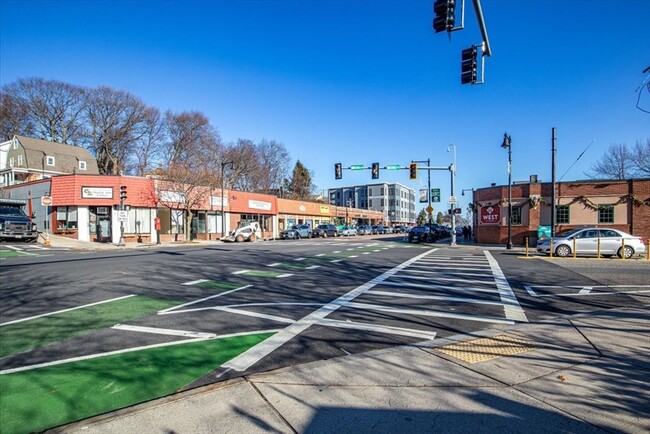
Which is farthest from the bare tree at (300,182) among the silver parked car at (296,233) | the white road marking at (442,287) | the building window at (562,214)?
the white road marking at (442,287)

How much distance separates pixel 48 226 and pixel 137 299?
33373mm

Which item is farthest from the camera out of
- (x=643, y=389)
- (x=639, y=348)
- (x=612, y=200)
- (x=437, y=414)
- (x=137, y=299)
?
(x=612, y=200)

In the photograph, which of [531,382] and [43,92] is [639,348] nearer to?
[531,382]

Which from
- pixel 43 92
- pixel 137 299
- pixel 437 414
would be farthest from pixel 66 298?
pixel 43 92

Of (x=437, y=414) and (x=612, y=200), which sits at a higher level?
(x=612, y=200)

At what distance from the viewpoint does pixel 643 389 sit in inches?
148

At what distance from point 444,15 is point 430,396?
8.62 metres

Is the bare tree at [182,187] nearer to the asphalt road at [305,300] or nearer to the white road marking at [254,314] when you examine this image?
the asphalt road at [305,300]

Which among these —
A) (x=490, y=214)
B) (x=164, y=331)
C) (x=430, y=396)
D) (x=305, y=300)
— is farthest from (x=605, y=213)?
(x=164, y=331)

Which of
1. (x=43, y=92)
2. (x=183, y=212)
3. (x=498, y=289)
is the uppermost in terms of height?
(x=43, y=92)

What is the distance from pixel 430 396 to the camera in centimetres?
369

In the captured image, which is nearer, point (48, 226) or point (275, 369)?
point (275, 369)

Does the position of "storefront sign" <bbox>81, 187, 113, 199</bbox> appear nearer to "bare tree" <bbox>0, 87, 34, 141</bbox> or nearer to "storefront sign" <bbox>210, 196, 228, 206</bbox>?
"storefront sign" <bbox>210, 196, 228, 206</bbox>

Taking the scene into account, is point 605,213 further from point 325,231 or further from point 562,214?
point 325,231
